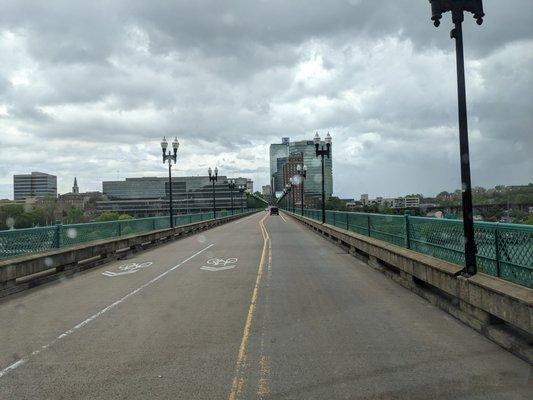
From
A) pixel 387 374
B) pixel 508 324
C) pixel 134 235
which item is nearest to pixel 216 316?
pixel 387 374

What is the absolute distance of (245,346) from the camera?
23.0 feet

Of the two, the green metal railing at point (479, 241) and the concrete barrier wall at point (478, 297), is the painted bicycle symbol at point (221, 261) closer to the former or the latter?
the green metal railing at point (479, 241)

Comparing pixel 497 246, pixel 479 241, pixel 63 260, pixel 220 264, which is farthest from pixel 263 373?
pixel 220 264

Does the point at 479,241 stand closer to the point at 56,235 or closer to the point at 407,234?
the point at 407,234

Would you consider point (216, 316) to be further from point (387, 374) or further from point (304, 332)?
point (387, 374)

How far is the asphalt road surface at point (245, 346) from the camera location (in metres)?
5.36

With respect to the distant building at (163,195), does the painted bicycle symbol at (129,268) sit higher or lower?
lower

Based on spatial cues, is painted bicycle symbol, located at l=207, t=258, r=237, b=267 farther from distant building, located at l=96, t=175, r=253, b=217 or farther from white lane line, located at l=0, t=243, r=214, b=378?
distant building, located at l=96, t=175, r=253, b=217

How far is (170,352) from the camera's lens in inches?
266

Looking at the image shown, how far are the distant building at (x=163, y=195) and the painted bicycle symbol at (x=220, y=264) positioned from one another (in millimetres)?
117236

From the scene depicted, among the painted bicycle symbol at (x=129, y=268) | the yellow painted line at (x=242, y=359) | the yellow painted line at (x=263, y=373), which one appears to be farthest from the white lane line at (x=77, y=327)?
the yellow painted line at (x=263, y=373)

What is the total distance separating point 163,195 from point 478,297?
15066 centimetres

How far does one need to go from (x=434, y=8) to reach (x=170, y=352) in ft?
26.4

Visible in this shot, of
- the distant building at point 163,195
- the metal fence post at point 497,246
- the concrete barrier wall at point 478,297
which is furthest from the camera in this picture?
the distant building at point 163,195
